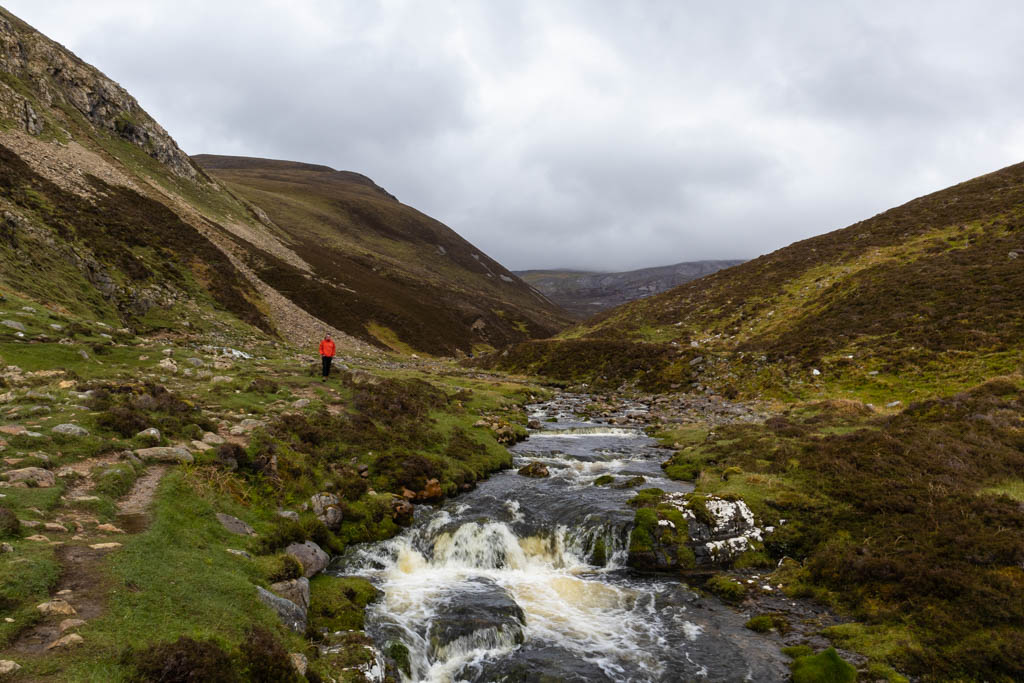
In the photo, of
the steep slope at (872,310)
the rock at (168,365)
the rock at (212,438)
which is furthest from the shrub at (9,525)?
the steep slope at (872,310)

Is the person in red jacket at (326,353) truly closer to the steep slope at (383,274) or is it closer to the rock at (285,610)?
the rock at (285,610)

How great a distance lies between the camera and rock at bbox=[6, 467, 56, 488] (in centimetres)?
1077

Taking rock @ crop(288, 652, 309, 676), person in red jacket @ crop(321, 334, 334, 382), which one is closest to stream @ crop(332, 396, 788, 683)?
rock @ crop(288, 652, 309, 676)

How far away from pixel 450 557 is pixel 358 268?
9023 centimetres

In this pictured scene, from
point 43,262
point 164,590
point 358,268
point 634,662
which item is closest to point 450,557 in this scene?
point 634,662

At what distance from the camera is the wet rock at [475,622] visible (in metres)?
11.9

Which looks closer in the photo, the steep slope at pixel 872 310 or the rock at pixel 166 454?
the rock at pixel 166 454

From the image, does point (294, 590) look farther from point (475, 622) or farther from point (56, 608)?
point (56, 608)

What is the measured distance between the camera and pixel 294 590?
11461 millimetres

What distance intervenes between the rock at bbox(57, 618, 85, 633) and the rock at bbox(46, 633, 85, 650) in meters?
0.20

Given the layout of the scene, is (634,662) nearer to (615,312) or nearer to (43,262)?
(43,262)

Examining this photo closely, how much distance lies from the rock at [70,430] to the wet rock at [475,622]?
1151cm

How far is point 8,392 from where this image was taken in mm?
15211

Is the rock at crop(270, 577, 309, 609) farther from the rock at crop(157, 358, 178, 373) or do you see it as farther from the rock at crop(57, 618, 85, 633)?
the rock at crop(157, 358, 178, 373)
